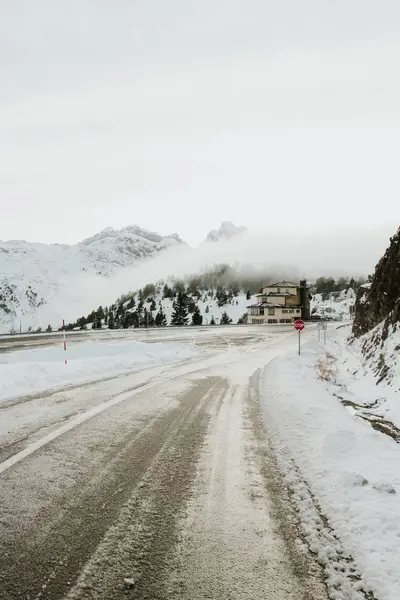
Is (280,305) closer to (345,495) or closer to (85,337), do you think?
(85,337)

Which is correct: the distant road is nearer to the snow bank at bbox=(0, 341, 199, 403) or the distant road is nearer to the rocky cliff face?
the snow bank at bbox=(0, 341, 199, 403)

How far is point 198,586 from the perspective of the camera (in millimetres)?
2588

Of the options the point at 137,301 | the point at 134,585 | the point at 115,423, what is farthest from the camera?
the point at 137,301

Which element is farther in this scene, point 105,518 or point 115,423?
point 115,423

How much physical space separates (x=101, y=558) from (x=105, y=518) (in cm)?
59

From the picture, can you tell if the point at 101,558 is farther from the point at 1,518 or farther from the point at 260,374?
the point at 260,374

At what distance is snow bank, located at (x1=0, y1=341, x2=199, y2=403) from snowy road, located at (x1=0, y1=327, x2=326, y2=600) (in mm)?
4394

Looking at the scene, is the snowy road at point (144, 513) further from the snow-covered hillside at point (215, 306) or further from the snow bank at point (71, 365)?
the snow-covered hillside at point (215, 306)

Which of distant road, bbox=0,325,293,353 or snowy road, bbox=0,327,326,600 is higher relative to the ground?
snowy road, bbox=0,327,326,600

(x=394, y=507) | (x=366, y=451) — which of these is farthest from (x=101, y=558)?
(x=366, y=451)

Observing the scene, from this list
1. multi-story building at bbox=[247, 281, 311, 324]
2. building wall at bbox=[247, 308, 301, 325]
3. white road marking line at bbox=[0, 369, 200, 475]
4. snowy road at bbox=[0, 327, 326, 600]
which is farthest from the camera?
multi-story building at bbox=[247, 281, 311, 324]

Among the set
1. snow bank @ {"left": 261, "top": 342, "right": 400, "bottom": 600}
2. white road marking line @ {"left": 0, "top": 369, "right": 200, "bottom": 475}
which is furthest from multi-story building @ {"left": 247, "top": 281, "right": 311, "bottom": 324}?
snow bank @ {"left": 261, "top": 342, "right": 400, "bottom": 600}

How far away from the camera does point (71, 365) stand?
1515 centimetres

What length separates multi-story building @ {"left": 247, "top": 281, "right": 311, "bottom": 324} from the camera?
98125mm
